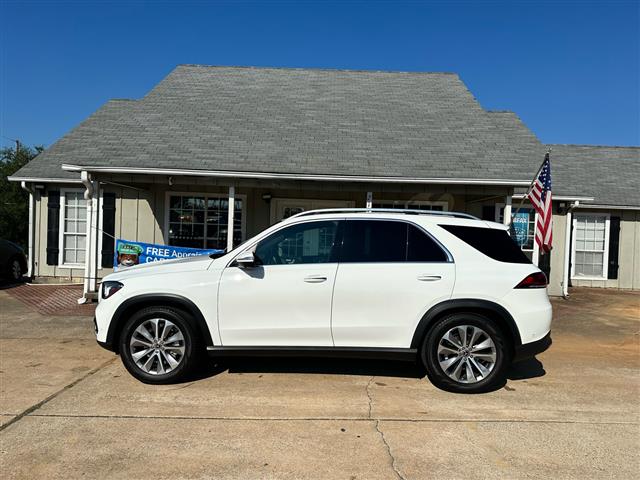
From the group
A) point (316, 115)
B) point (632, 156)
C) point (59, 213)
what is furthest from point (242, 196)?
point (632, 156)

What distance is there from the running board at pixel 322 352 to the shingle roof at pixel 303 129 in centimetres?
494

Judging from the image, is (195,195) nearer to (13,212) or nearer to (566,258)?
(566,258)

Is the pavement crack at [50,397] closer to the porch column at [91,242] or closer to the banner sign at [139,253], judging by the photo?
the banner sign at [139,253]

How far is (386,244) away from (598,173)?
1290cm

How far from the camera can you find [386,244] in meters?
4.96

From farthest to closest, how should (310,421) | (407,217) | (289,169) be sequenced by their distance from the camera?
(289,169), (407,217), (310,421)

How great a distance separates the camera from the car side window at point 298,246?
4.92 m

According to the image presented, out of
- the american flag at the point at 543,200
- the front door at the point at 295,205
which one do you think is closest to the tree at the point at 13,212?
the front door at the point at 295,205

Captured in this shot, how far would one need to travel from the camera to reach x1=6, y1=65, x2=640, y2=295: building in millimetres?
9344

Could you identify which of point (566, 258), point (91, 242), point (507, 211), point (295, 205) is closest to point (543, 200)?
point (507, 211)

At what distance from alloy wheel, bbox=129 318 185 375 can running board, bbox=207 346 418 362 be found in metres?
0.36

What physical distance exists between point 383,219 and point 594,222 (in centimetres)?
1140

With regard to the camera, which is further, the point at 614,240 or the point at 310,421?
the point at 614,240

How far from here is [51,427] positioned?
3900 millimetres
